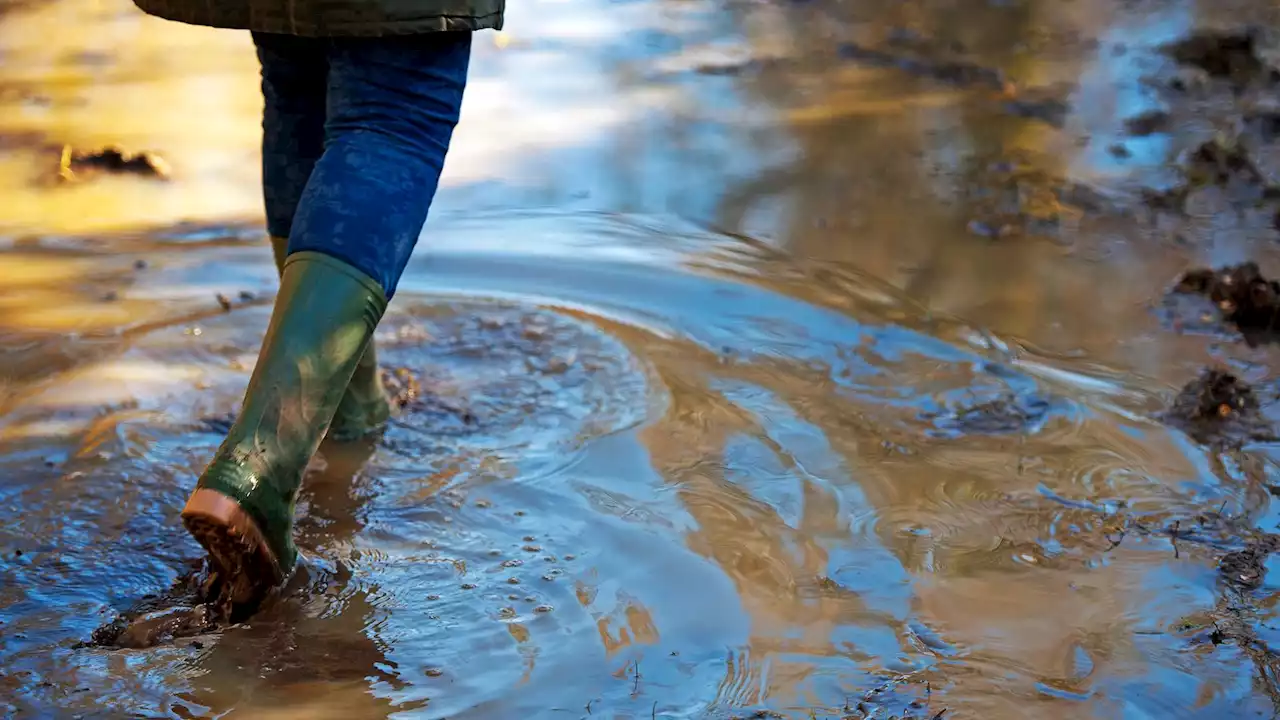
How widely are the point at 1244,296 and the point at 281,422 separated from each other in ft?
7.00

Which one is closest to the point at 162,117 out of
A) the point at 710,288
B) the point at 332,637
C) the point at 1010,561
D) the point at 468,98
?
the point at 468,98

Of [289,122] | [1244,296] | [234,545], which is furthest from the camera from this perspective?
[1244,296]

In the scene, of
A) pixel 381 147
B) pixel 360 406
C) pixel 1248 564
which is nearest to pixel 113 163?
pixel 360 406

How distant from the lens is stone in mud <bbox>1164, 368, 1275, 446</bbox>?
2225mm

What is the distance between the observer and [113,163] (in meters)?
3.59

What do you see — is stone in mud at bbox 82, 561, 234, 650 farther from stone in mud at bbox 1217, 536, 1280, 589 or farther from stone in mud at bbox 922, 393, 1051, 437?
stone in mud at bbox 1217, 536, 1280, 589

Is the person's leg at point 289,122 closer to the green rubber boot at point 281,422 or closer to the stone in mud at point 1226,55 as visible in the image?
the green rubber boot at point 281,422

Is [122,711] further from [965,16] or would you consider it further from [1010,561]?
[965,16]

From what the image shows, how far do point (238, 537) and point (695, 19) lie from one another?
460 centimetres

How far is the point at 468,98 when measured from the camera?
4359 millimetres

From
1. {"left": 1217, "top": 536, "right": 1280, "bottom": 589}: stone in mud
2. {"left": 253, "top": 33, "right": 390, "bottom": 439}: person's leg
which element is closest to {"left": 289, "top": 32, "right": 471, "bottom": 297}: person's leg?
{"left": 253, "top": 33, "right": 390, "bottom": 439}: person's leg

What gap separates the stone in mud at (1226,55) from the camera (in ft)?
15.8

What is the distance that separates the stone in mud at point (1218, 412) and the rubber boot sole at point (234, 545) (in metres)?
1.56

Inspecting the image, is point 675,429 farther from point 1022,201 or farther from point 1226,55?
point 1226,55
